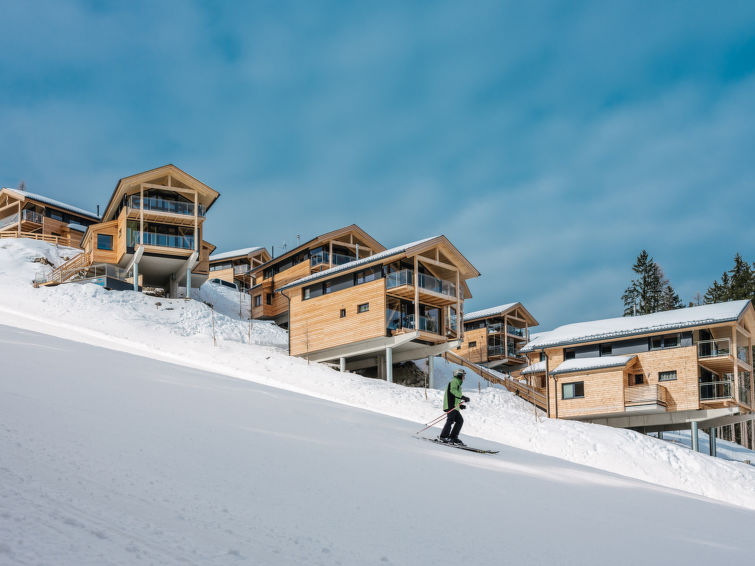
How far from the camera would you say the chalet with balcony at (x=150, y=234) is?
40062 millimetres

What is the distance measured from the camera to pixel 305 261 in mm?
46062

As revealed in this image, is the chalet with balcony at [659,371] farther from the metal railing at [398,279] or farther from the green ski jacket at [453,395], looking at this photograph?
the green ski jacket at [453,395]

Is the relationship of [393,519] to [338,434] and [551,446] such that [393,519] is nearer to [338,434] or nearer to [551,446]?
[338,434]

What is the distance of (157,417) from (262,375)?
17.2m

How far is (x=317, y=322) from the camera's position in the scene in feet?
115

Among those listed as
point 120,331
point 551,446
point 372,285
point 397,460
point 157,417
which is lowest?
point 551,446

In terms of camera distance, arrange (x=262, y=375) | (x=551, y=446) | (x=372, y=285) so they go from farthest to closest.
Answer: (x=372, y=285) < (x=262, y=375) < (x=551, y=446)

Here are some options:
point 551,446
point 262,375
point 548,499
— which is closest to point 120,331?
point 262,375

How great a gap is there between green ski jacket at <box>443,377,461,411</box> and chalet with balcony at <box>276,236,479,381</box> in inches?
698

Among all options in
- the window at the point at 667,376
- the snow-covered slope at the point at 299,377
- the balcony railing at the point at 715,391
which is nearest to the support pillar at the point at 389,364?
the snow-covered slope at the point at 299,377

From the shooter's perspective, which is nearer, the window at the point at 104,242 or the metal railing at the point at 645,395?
the metal railing at the point at 645,395

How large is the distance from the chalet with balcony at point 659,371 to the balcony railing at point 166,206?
25.3 m

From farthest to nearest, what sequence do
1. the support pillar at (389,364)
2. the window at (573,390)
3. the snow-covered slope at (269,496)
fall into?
1. the window at (573,390)
2. the support pillar at (389,364)
3. the snow-covered slope at (269,496)

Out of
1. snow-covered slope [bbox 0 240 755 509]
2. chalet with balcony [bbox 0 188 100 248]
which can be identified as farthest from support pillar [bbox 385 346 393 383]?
chalet with balcony [bbox 0 188 100 248]
